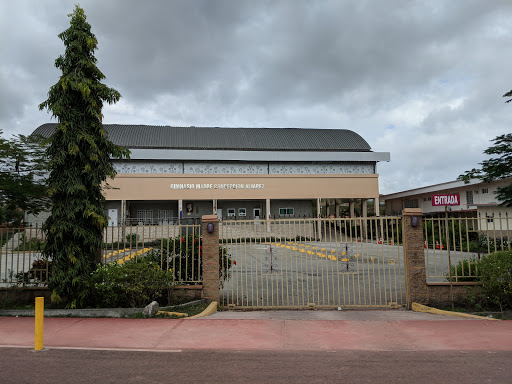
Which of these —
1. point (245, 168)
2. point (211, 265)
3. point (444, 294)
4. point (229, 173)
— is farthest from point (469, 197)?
point (211, 265)

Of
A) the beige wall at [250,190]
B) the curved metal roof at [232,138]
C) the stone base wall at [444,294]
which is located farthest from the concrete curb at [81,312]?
the curved metal roof at [232,138]

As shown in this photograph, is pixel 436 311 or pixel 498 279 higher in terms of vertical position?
pixel 498 279

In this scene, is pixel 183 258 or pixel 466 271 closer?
pixel 466 271

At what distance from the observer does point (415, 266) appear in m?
9.79

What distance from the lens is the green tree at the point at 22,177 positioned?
11234 millimetres

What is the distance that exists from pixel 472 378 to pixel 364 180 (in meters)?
38.9

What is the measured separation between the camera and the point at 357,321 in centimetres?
854

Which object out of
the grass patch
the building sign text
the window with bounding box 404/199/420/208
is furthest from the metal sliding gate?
the window with bounding box 404/199/420/208

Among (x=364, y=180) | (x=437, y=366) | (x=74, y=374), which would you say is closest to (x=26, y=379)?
(x=74, y=374)

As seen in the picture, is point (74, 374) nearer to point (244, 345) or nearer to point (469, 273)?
point (244, 345)

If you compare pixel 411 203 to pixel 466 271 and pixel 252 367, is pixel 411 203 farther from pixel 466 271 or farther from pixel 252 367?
pixel 252 367

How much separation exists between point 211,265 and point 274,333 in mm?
2930

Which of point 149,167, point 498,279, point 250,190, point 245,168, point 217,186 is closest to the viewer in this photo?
point 498,279

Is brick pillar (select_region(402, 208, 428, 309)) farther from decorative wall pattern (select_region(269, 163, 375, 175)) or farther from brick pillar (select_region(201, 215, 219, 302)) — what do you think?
decorative wall pattern (select_region(269, 163, 375, 175))
